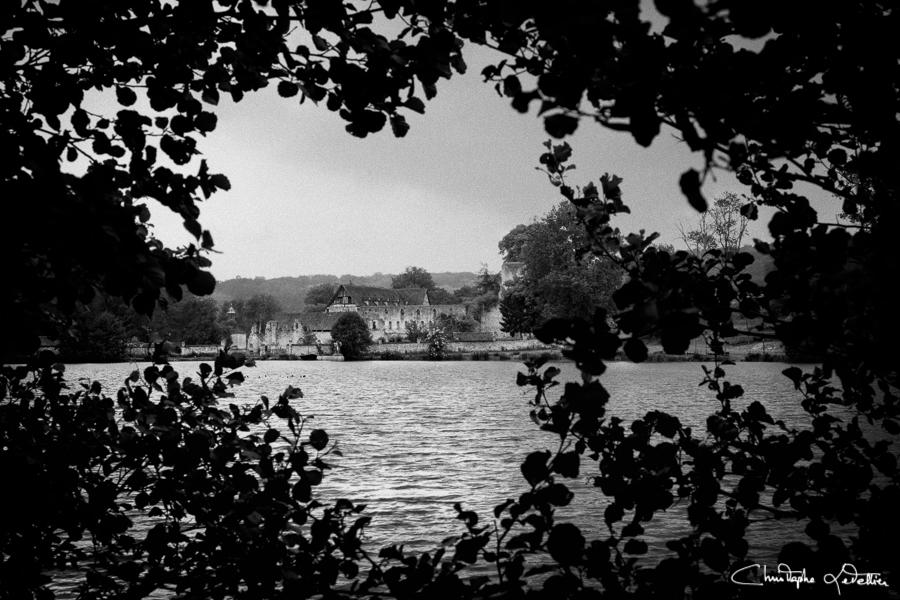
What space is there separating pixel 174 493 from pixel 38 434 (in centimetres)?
113

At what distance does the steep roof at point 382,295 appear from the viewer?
12144 centimetres

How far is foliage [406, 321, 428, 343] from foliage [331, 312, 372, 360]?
1054cm

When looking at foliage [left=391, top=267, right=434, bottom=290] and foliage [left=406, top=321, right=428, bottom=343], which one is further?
foliage [left=391, top=267, right=434, bottom=290]

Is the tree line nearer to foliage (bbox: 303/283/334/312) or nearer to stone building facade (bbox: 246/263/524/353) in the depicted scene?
stone building facade (bbox: 246/263/524/353)

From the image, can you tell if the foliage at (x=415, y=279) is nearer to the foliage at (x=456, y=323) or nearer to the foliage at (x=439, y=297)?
the foliage at (x=439, y=297)

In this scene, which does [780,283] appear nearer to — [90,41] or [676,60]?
[676,60]

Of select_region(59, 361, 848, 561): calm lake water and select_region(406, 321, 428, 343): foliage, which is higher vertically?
select_region(406, 321, 428, 343): foliage

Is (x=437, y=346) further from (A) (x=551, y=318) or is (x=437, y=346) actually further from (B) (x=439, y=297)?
(A) (x=551, y=318)

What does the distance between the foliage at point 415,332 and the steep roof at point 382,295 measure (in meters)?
10.3

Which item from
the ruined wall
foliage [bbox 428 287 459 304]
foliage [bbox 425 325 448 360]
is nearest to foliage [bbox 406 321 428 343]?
the ruined wall

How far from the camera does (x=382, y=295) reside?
4894 inches

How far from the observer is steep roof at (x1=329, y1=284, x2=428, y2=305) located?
121438 millimetres

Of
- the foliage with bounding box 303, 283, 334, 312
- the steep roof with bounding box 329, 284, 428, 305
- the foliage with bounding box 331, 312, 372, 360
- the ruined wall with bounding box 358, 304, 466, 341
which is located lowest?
the foliage with bounding box 331, 312, 372, 360

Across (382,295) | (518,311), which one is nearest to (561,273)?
(518,311)
